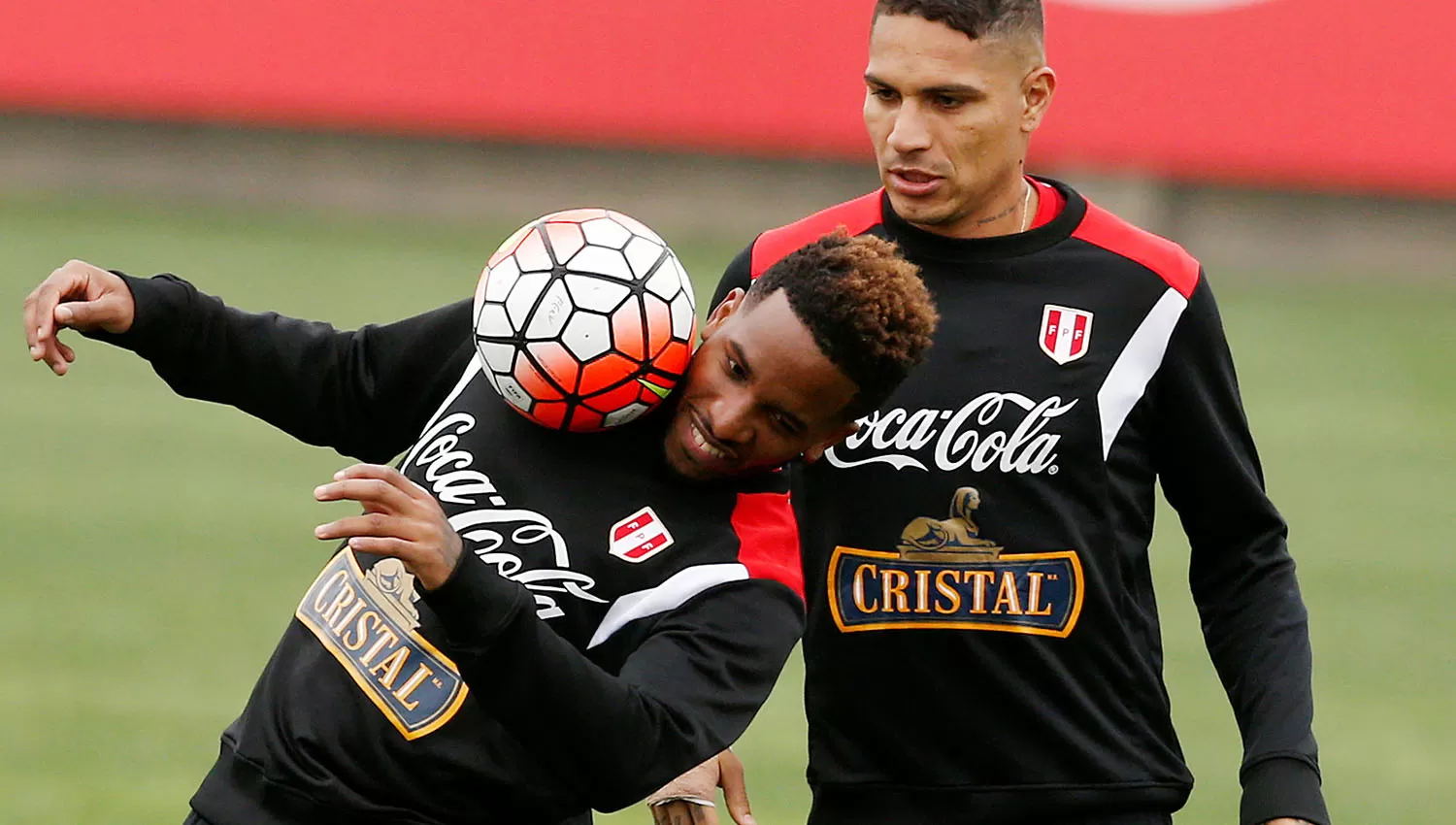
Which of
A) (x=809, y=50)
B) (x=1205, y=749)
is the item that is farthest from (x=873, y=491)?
(x=809, y=50)

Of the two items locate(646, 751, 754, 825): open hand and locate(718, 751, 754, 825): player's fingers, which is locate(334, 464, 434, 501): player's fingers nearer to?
locate(646, 751, 754, 825): open hand

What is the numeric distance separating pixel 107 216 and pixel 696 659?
46.5 ft

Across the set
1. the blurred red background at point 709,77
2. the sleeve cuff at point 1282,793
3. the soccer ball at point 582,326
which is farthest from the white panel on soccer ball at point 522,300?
the blurred red background at point 709,77

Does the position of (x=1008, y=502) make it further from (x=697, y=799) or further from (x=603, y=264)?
(x=603, y=264)

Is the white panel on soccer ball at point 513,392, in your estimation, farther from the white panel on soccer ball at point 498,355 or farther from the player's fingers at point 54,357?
the player's fingers at point 54,357

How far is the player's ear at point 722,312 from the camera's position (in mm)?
3451

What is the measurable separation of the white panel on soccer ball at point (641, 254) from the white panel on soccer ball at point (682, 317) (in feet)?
0.23

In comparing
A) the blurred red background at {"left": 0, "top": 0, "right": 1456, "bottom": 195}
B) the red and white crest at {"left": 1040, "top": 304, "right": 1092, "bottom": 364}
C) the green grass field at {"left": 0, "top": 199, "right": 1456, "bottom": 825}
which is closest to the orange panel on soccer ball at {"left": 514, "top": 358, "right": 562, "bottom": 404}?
the red and white crest at {"left": 1040, "top": 304, "right": 1092, "bottom": 364}

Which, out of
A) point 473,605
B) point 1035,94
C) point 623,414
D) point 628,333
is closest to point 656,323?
point 628,333

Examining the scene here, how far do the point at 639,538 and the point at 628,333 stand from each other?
13.4 inches

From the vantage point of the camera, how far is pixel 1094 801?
3879mm

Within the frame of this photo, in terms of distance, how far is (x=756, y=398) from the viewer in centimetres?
325

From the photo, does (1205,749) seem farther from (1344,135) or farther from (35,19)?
(35,19)

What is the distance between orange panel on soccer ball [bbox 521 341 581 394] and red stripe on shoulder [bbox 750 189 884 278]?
774mm
